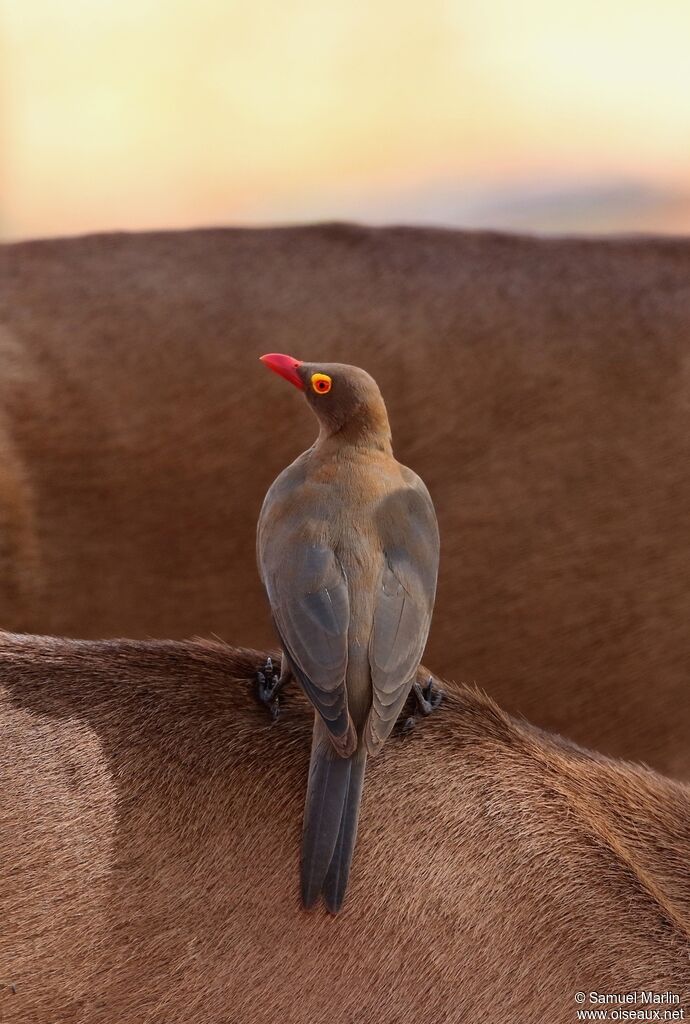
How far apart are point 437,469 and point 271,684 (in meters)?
0.51

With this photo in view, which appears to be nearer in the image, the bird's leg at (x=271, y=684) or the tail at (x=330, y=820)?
the tail at (x=330, y=820)

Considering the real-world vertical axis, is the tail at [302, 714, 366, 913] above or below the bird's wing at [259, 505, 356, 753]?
below

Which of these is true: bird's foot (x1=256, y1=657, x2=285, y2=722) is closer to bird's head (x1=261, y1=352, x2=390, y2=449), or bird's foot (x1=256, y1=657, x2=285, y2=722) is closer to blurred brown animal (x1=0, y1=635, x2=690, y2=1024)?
blurred brown animal (x1=0, y1=635, x2=690, y2=1024)

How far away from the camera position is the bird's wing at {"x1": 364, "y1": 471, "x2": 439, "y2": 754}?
1.88 ft

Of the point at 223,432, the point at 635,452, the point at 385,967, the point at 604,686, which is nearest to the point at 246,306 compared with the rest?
the point at 223,432

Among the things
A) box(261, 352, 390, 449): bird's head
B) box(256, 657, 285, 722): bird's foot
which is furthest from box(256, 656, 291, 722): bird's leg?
box(261, 352, 390, 449): bird's head

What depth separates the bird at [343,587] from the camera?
0.57 metres

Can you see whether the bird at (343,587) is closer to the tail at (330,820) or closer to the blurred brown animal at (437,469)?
the tail at (330,820)

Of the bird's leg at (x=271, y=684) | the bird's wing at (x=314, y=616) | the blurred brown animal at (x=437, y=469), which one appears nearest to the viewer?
the bird's wing at (x=314, y=616)

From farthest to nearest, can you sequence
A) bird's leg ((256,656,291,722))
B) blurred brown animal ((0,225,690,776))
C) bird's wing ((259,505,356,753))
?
blurred brown animal ((0,225,690,776)) < bird's leg ((256,656,291,722)) < bird's wing ((259,505,356,753))

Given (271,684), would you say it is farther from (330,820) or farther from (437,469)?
(437,469)

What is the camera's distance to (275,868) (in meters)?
0.62

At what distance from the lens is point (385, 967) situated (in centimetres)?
61

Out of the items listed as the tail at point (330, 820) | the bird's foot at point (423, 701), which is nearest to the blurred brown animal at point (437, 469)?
the bird's foot at point (423, 701)
